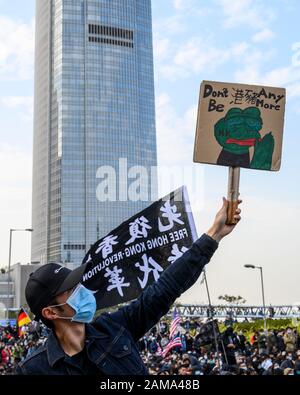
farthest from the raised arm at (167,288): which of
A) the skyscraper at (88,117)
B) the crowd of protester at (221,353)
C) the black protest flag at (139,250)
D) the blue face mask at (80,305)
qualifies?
the skyscraper at (88,117)

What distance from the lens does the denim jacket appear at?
105 inches

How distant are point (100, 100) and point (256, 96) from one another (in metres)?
107

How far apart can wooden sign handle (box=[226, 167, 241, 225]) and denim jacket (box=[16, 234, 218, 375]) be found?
289mm

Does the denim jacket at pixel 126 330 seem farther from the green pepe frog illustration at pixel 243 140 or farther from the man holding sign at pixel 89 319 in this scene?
the green pepe frog illustration at pixel 243 140

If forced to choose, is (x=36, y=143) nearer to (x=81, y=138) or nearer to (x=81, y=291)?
(x=81, y=138)

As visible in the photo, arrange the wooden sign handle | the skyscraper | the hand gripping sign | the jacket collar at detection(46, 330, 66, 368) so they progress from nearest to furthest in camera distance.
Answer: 1. the jacket collar at detection(46, 330, 66, 368)
2. the wooden sign handle
3. the hand gripping sign
4. the skyscraper

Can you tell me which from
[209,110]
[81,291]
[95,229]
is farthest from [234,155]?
[95,229]

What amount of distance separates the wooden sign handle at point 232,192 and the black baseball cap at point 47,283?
0.80 metres

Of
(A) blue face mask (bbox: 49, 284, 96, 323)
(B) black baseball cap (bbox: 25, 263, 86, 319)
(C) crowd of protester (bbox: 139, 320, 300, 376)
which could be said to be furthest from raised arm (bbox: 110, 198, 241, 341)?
(C) crowd of protester (bbox: 139, 320, 300, 376)

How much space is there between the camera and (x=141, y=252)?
6855 mm

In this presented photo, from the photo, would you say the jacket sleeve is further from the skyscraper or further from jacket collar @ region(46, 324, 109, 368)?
the skyscraper

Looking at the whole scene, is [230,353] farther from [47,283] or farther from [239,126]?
[47,283]

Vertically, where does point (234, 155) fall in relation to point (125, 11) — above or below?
below

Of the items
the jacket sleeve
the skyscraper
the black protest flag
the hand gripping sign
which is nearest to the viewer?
the jacket sleeve
